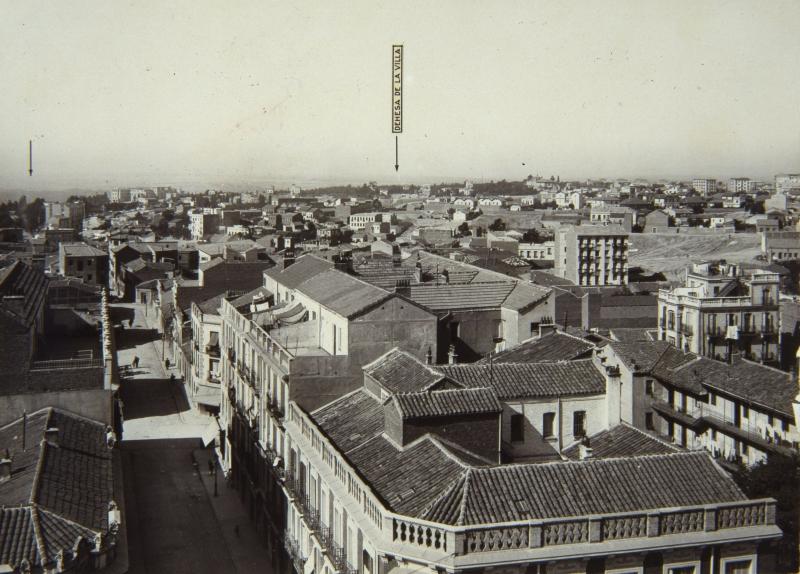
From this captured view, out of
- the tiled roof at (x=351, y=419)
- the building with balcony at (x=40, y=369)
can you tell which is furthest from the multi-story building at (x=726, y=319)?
the building with balcony at (x=40, y=369)

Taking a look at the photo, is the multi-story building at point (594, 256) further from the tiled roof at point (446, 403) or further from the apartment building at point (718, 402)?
the tiled roof at point (446, 403)

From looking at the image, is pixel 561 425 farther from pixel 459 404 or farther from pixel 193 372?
pixel 193 372

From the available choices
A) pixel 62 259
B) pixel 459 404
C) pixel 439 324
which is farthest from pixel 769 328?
pixel 62 259

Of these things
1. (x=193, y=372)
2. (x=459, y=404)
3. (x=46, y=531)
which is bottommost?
(x=193, y=372)

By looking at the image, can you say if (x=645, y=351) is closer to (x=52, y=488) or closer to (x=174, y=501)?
(x=174, y=501)

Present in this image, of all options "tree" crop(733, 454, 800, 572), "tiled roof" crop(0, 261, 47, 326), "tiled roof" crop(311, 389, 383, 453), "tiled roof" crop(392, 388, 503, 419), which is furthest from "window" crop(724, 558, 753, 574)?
"tiled roof" crop(0, 261, 47, 326)

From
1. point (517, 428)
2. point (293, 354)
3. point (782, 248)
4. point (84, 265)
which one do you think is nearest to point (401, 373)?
point (517, 428)

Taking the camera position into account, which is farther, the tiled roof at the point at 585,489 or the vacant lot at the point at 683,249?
the vacant lot at the point at 683,249
